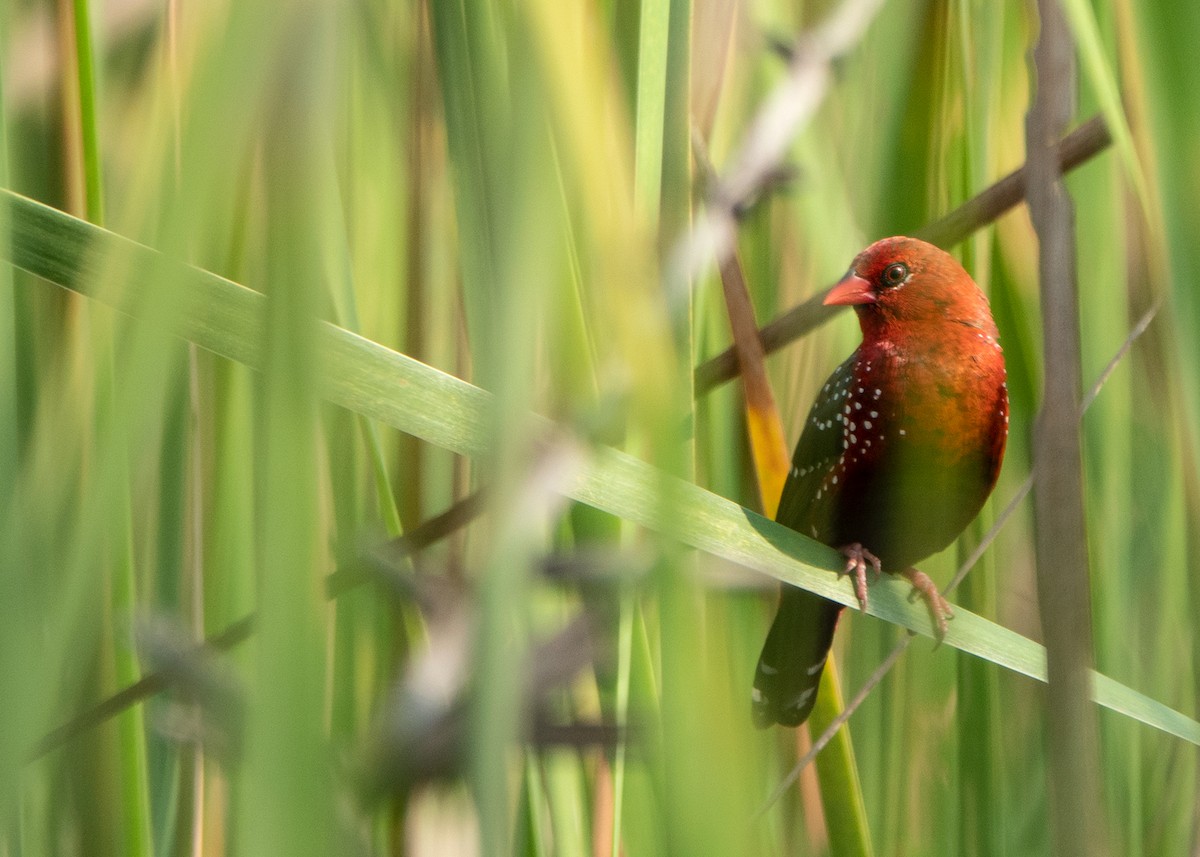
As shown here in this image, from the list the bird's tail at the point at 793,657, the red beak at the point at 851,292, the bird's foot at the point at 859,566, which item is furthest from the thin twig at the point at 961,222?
the bird's tail at the point at 793,657

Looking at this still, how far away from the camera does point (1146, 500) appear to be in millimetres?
1460

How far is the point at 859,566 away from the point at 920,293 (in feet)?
1.38

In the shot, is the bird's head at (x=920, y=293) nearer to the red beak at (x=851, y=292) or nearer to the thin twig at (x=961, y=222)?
the red beak at (x=851, y=292)

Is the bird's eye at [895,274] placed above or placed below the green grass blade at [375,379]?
above

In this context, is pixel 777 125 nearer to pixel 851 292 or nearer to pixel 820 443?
pixel 851 292

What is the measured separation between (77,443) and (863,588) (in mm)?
691

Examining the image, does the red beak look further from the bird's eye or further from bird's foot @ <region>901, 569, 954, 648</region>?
bird's foot @ <region>901, 569, 954, 648</region>

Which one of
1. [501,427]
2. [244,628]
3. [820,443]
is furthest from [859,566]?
[501,427]

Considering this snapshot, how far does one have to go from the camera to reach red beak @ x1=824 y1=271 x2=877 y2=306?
4.06 feet

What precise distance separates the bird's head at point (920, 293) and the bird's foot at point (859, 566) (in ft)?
0.96

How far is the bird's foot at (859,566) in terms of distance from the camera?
106cm

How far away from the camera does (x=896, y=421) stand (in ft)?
4.63

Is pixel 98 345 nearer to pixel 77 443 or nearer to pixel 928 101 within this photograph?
pixel 77 443

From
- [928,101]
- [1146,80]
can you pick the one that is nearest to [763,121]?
[928,101]
